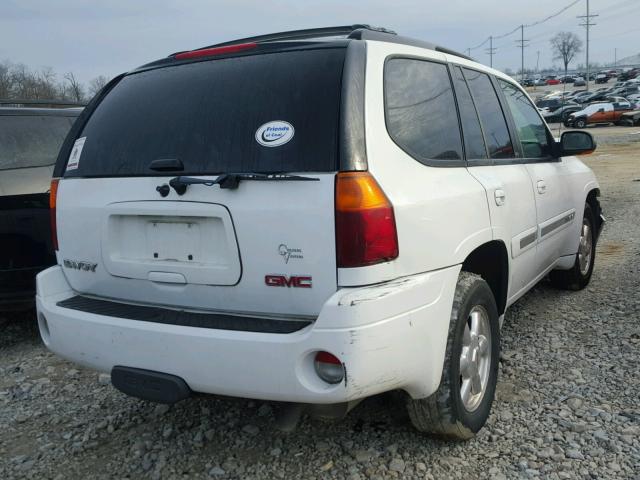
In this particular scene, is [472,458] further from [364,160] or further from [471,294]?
[364,160]

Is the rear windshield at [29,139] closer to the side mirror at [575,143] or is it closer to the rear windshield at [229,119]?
the rear windshield at [229,119]

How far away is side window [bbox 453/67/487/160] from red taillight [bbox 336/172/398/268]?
1037 millimetres

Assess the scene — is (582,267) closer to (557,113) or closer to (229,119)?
(229,119)

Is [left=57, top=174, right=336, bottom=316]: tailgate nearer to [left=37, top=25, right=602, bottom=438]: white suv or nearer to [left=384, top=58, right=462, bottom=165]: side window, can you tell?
[left=37, top=25, right=602, bottom=438]: white suv

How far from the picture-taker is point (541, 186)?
3.77 metres

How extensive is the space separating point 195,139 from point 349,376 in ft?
3.75

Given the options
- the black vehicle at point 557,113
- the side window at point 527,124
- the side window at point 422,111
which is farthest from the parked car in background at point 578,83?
the side window at point 422,111

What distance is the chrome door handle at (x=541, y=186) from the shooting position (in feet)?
12.3

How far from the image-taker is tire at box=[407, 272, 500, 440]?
8.23 feet

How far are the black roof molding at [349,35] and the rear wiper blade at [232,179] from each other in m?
0.73

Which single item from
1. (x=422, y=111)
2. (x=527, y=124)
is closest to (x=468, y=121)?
(x=422, y=111)

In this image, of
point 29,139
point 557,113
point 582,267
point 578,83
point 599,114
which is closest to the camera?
point 29,139

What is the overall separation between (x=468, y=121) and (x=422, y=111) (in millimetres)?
539

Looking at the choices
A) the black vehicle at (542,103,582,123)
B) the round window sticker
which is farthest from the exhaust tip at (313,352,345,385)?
the black vehicle at (542,103,582,123)
